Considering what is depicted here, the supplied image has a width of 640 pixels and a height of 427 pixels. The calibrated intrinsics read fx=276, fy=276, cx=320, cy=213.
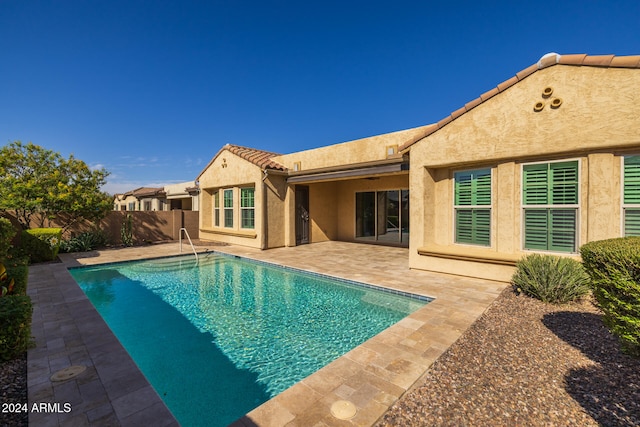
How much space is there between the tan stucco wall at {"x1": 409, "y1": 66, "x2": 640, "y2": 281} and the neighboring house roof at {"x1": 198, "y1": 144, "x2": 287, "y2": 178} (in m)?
7.89

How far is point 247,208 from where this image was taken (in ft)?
53.3

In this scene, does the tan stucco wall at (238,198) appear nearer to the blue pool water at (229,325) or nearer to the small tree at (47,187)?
the blue pool water at (229,325)

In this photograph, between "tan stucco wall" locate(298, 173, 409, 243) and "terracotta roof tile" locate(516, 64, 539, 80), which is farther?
"tan stucco wall" locate(298, 173, 409, 243)

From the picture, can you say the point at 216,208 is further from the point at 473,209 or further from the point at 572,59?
the point at 572,59

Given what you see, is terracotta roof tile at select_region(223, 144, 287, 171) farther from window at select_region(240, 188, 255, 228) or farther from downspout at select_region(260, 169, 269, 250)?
window at select_region(240, 188, 255, 228)

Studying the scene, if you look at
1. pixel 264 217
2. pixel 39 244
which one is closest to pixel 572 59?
pixel 264 217

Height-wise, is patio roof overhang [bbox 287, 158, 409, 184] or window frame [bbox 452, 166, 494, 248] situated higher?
patio roof overhang [bbox 287, 158, 409, 184]

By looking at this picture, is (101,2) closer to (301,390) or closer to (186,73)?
(186,73)

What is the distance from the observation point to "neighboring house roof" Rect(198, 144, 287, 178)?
47.8 feet

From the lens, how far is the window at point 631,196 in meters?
6.20

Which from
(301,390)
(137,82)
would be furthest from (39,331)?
(137,82)

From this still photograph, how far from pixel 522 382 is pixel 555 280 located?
3.79 metres

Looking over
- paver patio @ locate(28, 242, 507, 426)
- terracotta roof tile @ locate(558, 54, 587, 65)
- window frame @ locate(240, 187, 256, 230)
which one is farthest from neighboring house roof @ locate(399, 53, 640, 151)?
window frame @ locate(240, 187, 256, 230)

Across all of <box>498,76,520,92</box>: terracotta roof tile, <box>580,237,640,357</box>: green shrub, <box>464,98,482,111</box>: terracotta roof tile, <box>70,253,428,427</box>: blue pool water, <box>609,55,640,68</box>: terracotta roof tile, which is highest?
<box>498,76,520,92</box>: terracotta roof tile
